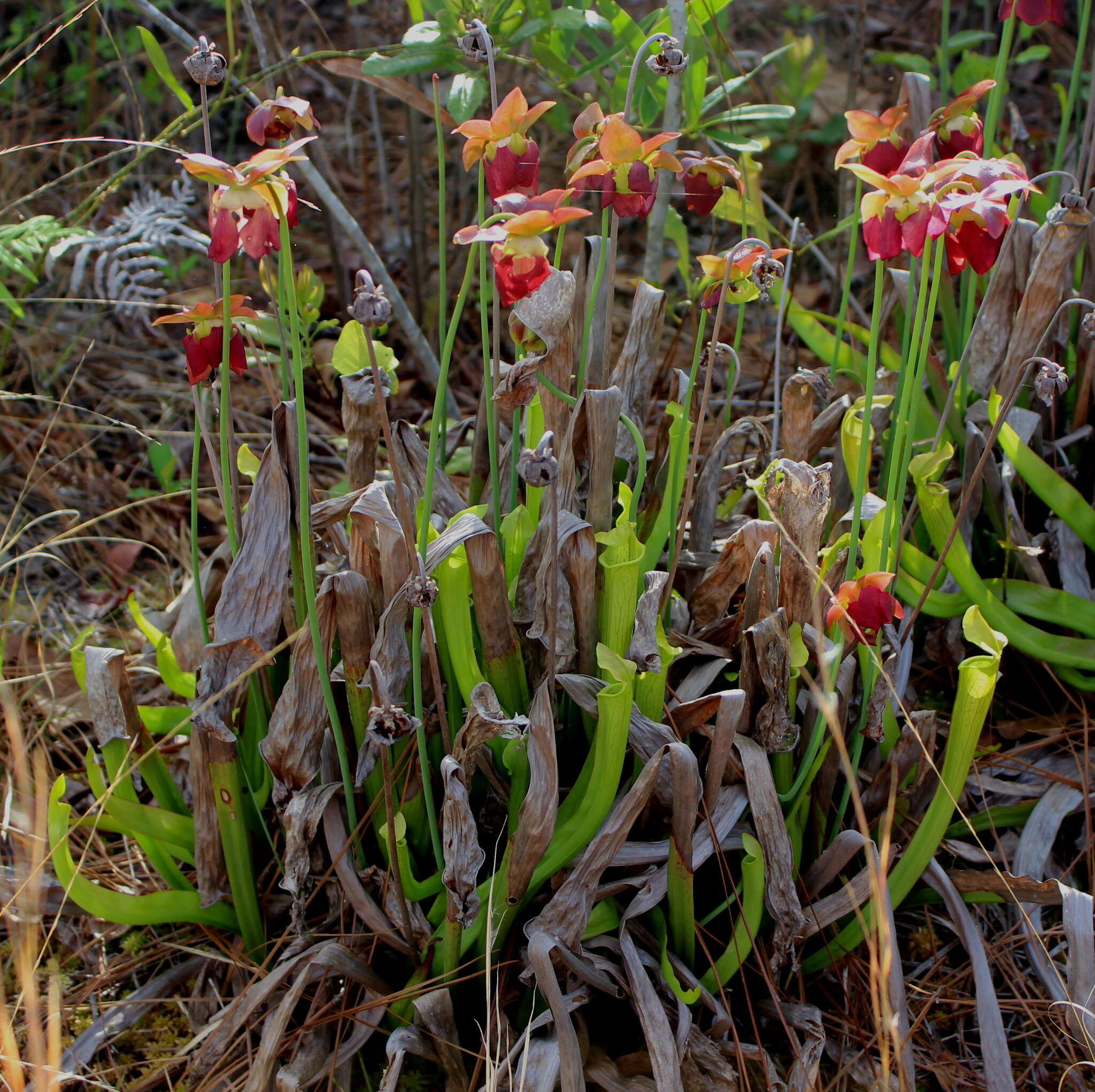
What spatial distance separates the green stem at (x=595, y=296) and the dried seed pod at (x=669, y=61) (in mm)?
158

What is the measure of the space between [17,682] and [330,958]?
2.93ft

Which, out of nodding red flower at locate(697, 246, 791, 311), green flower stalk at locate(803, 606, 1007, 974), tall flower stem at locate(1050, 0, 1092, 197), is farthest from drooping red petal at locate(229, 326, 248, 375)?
tall flower stem at locate(1050, 0, 1092, 197)

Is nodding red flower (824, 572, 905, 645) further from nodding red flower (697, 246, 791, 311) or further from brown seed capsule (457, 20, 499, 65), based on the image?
brown seed capsule (457, 20, 499, 65)

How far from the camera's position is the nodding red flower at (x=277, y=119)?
3.58 ft

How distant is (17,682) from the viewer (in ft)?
5.71

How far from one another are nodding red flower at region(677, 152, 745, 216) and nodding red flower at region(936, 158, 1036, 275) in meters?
0.31

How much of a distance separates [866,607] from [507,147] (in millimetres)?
621

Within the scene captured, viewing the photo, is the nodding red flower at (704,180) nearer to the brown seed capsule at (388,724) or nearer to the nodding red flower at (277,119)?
the nodding red flower at (277,119)

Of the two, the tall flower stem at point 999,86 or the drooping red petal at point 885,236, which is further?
the tall flower stem at point 999,86

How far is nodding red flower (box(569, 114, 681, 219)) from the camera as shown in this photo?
1058 mm

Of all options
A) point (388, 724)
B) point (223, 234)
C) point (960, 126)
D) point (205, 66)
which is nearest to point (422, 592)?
point (388, 724)

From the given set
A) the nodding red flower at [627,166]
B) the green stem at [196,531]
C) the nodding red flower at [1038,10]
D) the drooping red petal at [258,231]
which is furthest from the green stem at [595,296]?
the nodding red flower at [1038,10]

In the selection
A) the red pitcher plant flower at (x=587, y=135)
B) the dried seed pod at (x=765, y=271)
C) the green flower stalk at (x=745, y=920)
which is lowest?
the green flower stalk at (x=745, y=920)

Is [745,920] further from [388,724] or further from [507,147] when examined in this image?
[507,147]
